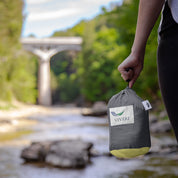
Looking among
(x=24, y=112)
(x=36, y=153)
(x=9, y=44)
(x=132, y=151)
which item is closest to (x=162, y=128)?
(x=36, y=153)

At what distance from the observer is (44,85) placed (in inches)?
1459

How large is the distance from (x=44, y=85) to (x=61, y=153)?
31802 mm

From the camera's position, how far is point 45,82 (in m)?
37.1

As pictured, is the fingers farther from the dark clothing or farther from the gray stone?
the gray stone

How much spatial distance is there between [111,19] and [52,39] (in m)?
26.9

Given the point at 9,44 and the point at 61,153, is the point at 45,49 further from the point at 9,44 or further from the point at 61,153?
the point at 61,153

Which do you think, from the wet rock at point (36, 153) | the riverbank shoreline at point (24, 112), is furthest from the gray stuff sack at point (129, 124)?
the riverbank shoreline at point (24, 112)

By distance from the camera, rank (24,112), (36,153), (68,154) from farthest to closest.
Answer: (24,112), (36,153), (68,154)

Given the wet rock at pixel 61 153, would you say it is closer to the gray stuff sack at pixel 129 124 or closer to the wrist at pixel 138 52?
the gray stuff sack at pixel 129 124

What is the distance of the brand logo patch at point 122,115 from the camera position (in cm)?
97

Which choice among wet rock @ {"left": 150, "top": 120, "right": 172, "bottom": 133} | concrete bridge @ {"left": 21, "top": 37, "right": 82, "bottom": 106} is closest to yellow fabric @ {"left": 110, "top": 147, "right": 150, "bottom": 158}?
wet rock @ {"left": 150, "top": 120, "right": 172, "bottom": 133}

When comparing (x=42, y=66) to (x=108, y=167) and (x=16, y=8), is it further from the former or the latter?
(x=108, y=167)

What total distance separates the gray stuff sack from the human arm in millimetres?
A: 95

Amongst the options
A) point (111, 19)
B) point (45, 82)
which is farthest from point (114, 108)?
point (45, 82)
